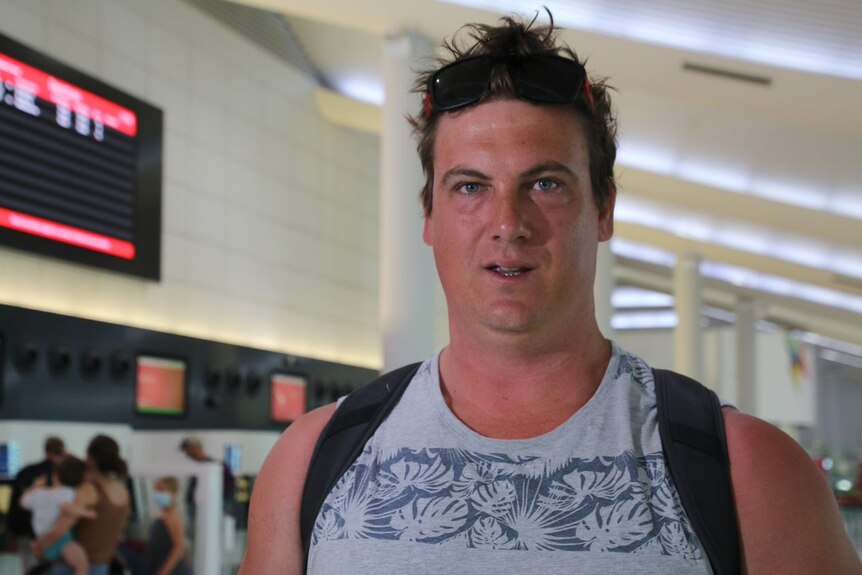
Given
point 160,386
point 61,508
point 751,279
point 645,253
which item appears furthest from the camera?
point 751,279

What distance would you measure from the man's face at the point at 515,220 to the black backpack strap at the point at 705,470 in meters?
0.21

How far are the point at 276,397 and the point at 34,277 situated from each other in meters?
4.45

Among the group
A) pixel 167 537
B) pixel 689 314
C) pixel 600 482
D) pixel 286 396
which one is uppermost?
pixel 689 314

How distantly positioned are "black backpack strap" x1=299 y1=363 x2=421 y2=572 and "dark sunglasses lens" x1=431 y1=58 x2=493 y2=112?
438 millimetres

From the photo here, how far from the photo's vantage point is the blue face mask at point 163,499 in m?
8.23

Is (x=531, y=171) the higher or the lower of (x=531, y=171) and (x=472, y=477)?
the higher

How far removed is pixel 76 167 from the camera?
961 cm

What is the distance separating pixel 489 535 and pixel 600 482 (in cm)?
16

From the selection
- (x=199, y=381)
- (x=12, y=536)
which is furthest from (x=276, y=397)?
(x=12, y=536)

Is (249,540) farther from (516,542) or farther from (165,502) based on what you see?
(165,502)

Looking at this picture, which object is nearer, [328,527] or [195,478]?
[328,527]

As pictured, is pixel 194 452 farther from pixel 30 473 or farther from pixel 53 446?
pixel 30 473

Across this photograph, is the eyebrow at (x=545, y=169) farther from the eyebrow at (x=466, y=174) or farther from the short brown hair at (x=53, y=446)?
the short brown hair at (x=53, y=446)

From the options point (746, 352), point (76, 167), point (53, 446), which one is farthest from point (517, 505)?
point (746, 352)
